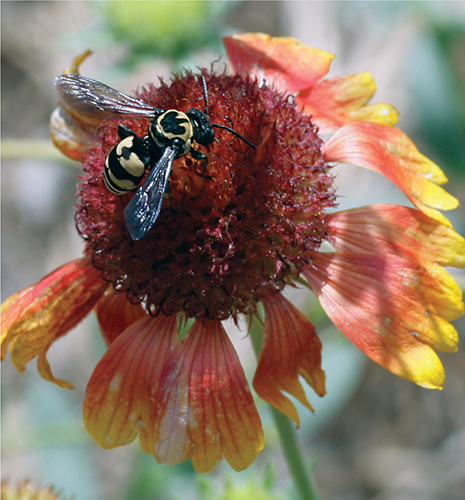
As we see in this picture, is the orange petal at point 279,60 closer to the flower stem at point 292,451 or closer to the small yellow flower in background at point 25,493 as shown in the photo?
the flower stem at point 292,451

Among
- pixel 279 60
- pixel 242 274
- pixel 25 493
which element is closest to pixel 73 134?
pixel 279 60

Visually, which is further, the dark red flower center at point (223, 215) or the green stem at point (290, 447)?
the green stem at point (290, 447)

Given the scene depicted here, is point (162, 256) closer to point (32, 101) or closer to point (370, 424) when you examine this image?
point (370, 424)

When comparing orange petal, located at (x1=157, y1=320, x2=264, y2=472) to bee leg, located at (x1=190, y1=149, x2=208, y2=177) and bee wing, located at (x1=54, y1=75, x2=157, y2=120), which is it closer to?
bee leg, located at (x1=190, y1=149, x2=208, y2=177)

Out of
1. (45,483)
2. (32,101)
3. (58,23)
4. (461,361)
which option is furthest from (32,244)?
(461,361)

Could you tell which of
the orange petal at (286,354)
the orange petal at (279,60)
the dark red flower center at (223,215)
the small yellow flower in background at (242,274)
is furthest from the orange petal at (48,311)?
the orange petal at (279,60)

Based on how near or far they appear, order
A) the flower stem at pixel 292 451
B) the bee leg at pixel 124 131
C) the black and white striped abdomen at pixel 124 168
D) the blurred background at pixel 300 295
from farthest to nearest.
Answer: the blurred background at pixel 300 295
the flower stem at pixel 292 451
the bee leg at pixel 124 131
the black and white striped abdomen at pixel 124 168

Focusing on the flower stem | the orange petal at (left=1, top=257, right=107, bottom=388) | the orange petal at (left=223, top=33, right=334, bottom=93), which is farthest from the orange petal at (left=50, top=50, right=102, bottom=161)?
the flower stem
